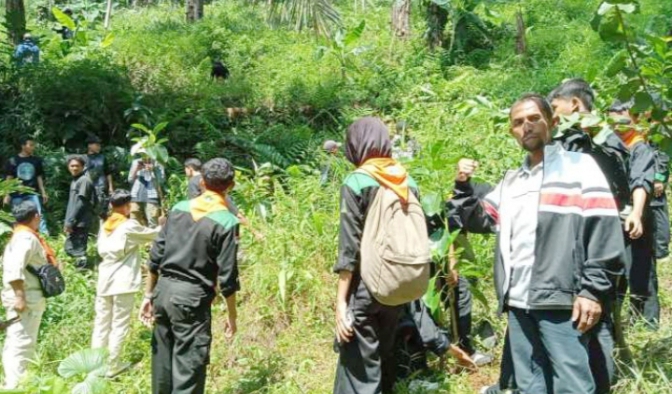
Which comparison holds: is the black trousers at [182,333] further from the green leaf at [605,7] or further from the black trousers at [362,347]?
the green leaf at [605,7]

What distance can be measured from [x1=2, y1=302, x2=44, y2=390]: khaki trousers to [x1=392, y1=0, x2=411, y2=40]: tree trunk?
10397mm

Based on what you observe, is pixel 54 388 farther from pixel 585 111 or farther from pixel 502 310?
pixel 585 111

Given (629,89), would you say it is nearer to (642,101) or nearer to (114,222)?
(642,101)

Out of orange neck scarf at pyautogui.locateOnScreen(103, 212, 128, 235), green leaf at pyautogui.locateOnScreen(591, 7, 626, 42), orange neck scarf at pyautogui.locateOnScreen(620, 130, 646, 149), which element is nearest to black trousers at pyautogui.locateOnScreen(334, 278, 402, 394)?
green leaf at pyautogui.locateOnScreen(591, 7, 626, 42)

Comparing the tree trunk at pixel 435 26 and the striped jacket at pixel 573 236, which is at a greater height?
the tree trunk at pixel 435 26

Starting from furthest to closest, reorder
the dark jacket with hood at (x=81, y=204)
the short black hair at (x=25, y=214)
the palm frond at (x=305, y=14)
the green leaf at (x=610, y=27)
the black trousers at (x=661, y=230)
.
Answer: the dark jacket with hood at (x=81, y=204) < the palm frond at (x=305, y=14) < the short black hair at (x=25, y=214) < the black trousers at (x=661, y=230) < the green leaf at (x=610, y=27)

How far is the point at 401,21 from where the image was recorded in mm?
14242

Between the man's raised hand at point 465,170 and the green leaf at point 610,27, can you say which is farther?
the man's raised hand at point 465,170

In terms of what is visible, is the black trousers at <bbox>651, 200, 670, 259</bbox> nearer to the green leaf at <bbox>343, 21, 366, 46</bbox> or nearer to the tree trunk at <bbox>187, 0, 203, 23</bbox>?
the green leaf at <bbox>343, 21, 366, 46</bbox>

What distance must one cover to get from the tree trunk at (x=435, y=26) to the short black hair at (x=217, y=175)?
9541mm

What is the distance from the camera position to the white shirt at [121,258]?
5.44m

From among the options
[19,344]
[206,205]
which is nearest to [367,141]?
[206,205]

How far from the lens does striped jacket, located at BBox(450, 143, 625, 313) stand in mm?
2883

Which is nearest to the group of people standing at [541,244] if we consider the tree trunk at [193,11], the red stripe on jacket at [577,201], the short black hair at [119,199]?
the red stripe on jacket at [577,201]
